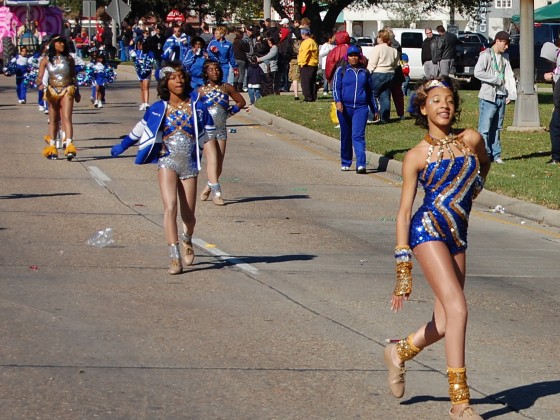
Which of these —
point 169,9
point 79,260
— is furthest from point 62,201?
point 169,9

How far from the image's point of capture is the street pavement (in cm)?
664

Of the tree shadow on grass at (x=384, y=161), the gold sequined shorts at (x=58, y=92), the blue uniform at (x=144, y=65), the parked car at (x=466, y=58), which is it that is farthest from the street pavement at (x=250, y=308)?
the parked car at (x=466, y=58)

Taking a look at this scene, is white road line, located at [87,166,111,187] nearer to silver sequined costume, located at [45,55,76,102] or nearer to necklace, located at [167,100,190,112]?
silver sequined costume, located at [45,55,76,102]

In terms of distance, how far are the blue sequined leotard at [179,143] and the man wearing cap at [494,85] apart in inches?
313

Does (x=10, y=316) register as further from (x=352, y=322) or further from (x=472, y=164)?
(x=472, y=164)

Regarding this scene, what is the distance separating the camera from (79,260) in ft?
36.0

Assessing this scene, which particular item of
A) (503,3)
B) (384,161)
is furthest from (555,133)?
(503,3)

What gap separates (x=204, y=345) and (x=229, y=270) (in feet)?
9.32

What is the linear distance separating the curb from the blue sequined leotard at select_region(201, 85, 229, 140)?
3.37m

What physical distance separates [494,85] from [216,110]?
184 inches

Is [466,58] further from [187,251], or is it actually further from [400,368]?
[400,368]

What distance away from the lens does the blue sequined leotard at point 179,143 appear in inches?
415

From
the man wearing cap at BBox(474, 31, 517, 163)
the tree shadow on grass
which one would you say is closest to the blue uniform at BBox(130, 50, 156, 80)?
the tree shadow on grass

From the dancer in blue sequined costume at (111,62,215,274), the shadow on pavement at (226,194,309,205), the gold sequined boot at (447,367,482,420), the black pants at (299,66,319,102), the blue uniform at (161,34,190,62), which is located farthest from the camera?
the black pants at (299,66,319,102)
